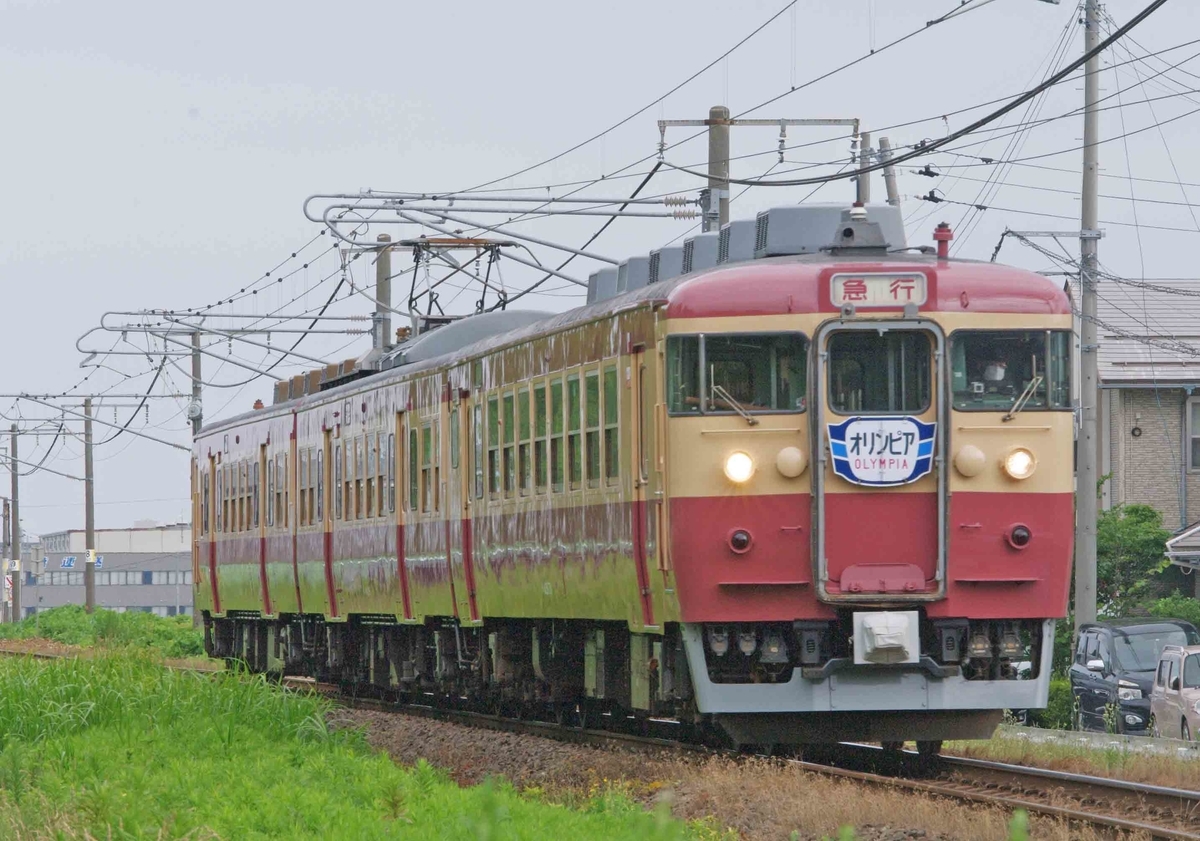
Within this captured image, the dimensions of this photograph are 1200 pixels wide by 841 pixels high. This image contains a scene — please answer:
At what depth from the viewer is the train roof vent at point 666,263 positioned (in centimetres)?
1587

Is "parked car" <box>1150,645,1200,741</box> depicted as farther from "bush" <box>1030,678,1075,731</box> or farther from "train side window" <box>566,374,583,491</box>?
"train side window" <box>566,374,583,491</box>

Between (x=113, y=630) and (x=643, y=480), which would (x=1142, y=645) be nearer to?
(x=643, y=480)

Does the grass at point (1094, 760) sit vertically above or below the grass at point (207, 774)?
below

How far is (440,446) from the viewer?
18797 millimetres

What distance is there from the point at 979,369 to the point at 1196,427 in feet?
88.4

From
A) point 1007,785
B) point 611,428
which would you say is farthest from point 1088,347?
Result: point 1007,785

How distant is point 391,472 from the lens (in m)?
20.4

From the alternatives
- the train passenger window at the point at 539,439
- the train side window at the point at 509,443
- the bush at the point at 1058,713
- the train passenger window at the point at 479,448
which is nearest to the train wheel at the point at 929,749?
the train passenger window at the point at 539,439

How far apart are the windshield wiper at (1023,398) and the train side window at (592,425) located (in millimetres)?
2821

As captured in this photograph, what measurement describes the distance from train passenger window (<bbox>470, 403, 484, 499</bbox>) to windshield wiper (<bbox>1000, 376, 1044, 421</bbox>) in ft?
17.9

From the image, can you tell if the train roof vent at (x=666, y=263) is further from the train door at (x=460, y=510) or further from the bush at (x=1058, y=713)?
the bush at (x=1058, y=713)

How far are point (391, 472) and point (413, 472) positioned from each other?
0.79 m

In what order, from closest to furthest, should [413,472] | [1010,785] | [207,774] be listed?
[207,774] < [1010,785] < [413,472]

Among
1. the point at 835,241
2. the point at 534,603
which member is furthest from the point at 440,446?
the point at 835,241
